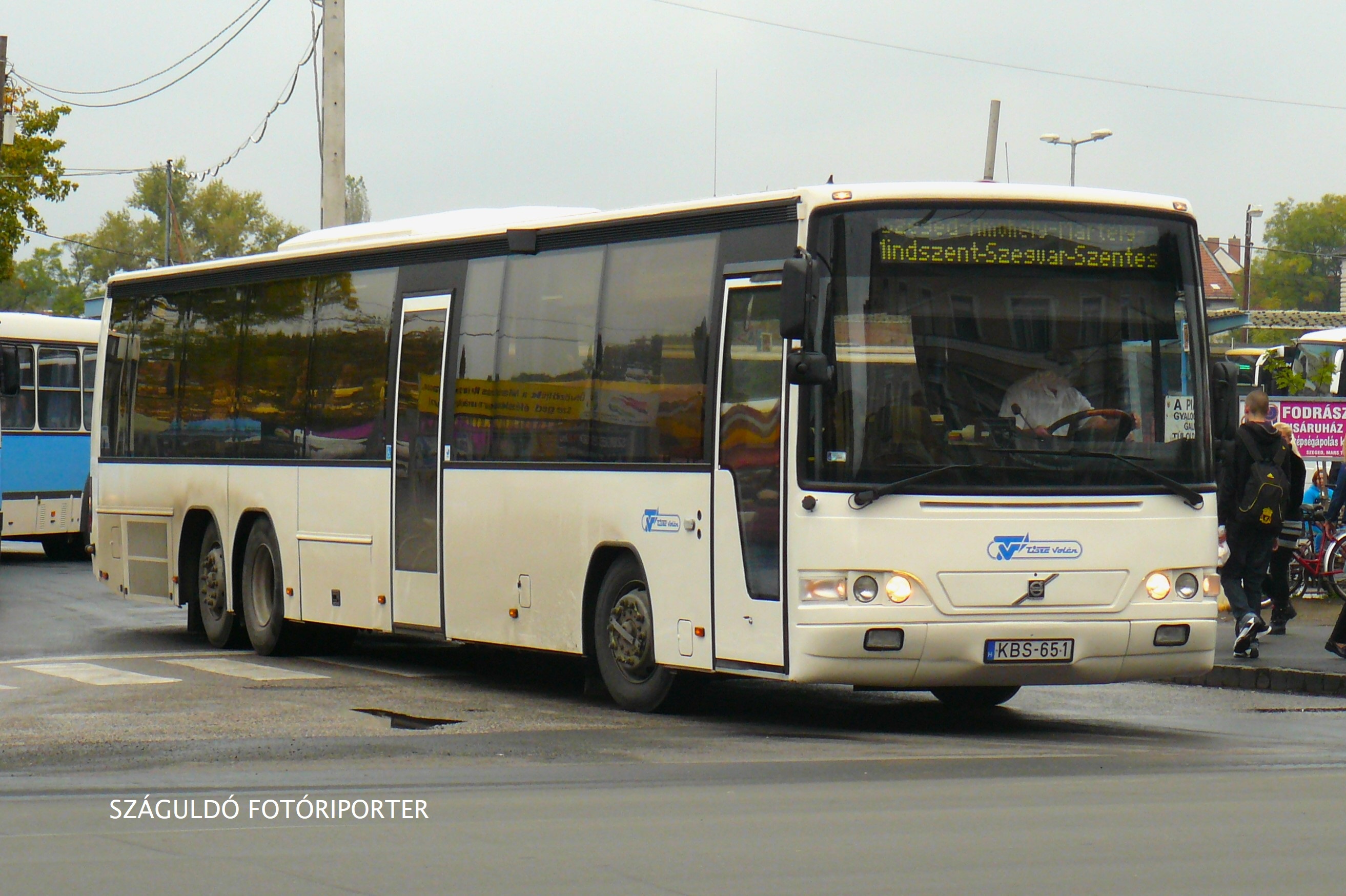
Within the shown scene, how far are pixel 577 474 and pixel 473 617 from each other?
5.46 feet

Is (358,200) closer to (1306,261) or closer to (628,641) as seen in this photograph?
(1306,261)

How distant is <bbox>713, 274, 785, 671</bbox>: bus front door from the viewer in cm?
1112

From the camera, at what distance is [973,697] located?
43.9 feet

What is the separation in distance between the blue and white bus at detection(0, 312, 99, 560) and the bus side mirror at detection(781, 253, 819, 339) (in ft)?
65.4

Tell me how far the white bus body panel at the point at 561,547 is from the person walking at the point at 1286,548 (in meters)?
6.84

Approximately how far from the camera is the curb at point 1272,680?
14.4 m

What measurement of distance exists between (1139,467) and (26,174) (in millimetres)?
39642

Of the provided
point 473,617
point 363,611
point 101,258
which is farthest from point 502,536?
point 101,258

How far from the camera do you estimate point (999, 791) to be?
8.91m

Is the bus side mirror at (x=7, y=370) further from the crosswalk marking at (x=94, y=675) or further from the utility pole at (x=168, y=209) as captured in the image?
the utility pole at (x=168, y=209)

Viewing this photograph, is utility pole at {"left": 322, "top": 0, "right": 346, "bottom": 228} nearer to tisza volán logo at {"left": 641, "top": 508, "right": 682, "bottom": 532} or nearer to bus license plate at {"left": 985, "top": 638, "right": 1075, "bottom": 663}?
tisza volán logo at {"left": 641, "top": 508, "right": 682, "bottom": 532}

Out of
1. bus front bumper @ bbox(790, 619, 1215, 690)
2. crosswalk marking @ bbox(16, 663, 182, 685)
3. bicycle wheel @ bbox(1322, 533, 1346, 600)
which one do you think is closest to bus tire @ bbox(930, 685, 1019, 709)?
bus front bumper @ bbox(790, 619, 1215, 690)

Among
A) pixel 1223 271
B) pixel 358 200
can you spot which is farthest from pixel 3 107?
pixel 1223 271

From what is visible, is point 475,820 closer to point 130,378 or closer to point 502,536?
point 502,536
